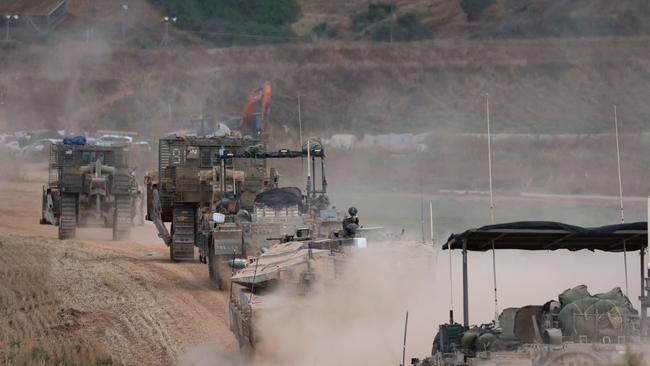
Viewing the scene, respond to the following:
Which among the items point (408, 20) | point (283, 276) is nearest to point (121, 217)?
point (283, 276)

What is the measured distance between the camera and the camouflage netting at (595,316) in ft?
43.2

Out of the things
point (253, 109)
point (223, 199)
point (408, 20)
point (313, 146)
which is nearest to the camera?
point (223, 199)

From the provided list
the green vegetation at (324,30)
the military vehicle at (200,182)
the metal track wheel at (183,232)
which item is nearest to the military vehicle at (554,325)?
the military vehicle at (200,182)

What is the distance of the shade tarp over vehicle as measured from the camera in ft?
47.2

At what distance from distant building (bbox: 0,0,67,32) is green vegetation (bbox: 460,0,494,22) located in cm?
2212

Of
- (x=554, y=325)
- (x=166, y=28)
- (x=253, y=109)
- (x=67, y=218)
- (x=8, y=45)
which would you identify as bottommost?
(x=554, y=325)

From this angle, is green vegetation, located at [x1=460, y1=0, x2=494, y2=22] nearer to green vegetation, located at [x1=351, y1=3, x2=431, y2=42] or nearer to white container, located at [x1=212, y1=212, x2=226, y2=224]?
green vegetation, located at [x1=351, y1=3, x2=431, y2=42]

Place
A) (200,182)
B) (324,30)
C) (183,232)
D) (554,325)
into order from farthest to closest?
1. (324,30)
2. (183,232)
3. (200,182)
4. (554,325)

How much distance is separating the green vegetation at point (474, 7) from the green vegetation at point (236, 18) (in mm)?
9870

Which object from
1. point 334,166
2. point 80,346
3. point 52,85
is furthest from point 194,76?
point 80,346

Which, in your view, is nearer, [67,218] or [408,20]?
[67,218]

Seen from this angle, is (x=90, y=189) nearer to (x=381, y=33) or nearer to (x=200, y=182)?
(x=200, y=182)

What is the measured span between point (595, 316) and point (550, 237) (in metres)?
2.09

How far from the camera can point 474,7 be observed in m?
79.1
